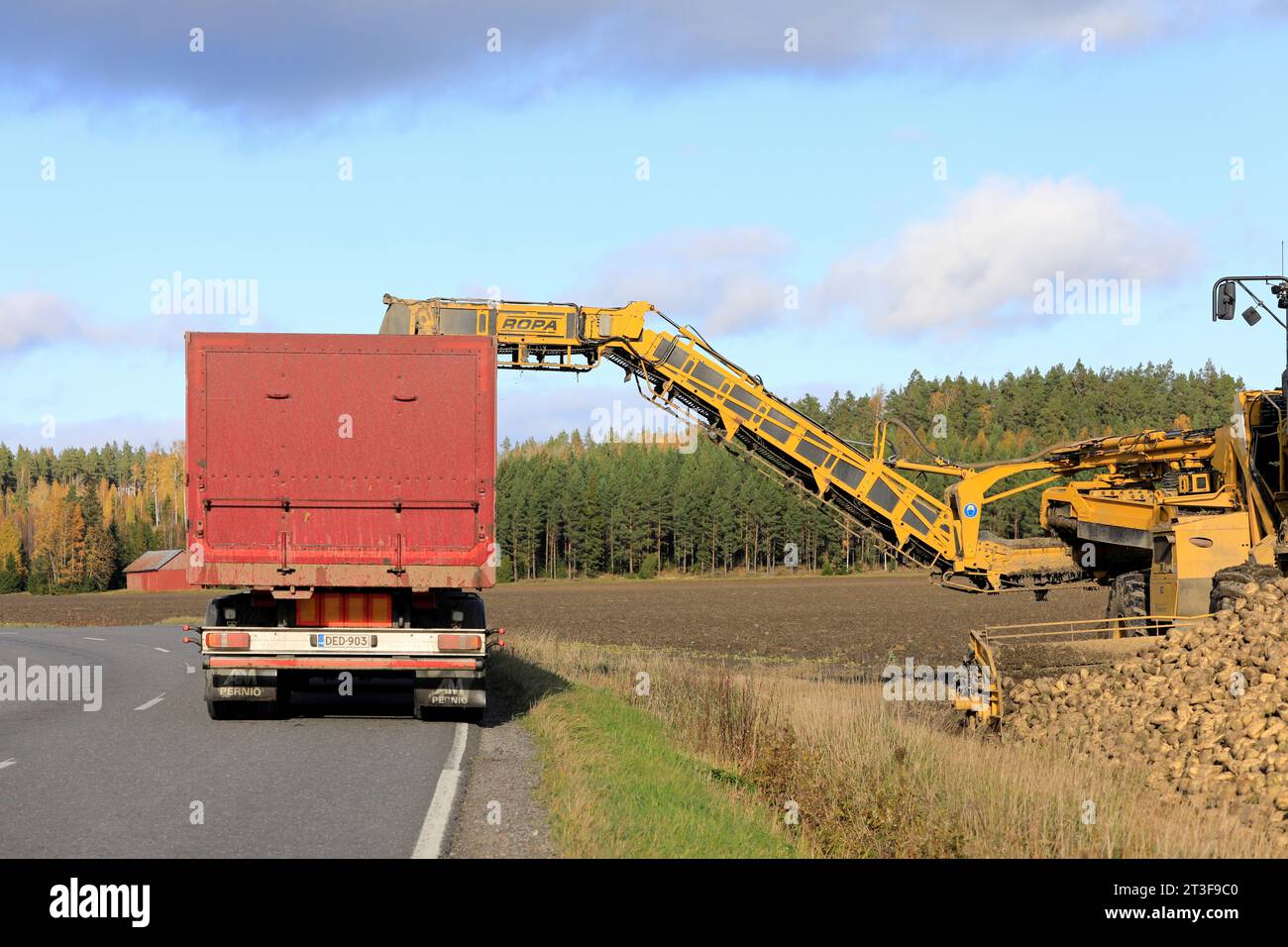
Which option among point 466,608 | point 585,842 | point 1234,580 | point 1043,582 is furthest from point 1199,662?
point 585,842

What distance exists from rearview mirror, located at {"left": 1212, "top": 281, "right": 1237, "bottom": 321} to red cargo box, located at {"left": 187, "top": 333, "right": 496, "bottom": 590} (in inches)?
344

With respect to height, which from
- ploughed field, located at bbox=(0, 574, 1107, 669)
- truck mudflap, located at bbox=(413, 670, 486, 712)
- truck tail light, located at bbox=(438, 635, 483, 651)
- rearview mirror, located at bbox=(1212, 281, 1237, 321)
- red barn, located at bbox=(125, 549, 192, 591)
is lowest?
red barn, located at bbox=(125, 549, 192, 591)

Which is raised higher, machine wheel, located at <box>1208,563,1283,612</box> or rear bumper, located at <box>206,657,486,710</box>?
machine wheel, located at <box>1208,563,1283,612</box>

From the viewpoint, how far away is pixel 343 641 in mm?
13188

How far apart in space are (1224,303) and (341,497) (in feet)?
34.5

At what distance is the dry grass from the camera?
9.22m

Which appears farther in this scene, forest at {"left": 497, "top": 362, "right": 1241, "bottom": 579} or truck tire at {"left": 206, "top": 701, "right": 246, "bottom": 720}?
forest at {"left": 497, "top": 362, "right": 1241, "bottom": 579}

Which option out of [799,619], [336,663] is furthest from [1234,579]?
[799,619]

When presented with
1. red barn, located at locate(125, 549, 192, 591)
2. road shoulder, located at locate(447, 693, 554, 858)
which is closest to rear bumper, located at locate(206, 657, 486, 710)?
road shoulder, located at locate(447, 693, 554, 858)

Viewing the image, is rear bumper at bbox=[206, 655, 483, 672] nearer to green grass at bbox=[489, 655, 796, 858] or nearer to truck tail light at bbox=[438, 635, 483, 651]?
truck tail light at bbox=[438, 635, 483, 651]

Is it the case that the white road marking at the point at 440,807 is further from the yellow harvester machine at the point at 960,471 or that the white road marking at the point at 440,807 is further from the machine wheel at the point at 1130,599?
the machine wheel at the point at 1130,599
